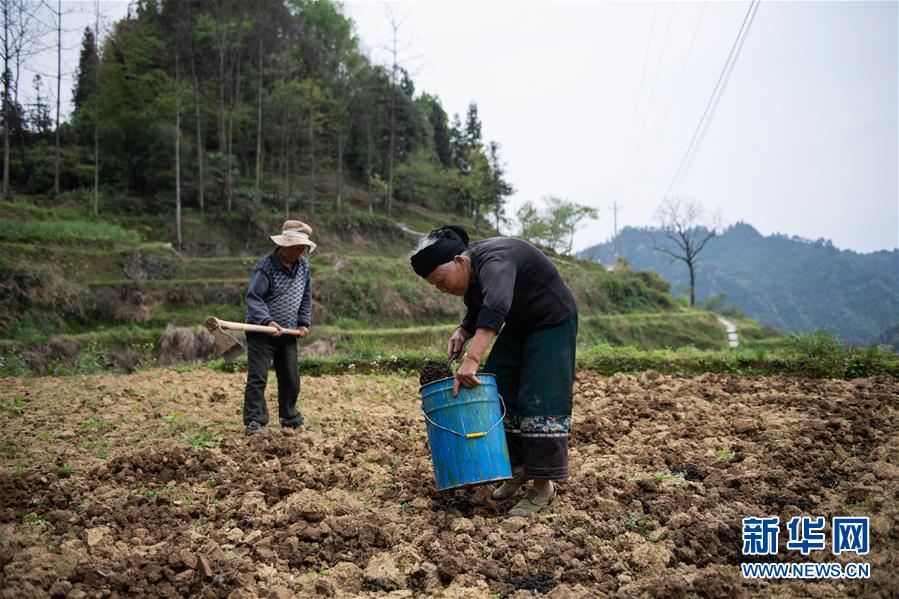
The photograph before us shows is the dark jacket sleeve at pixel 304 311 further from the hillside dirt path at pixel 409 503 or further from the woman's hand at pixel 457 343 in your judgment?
the woman's hand at pixel 457 343

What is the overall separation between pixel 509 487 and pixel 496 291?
A: 4.06 feet

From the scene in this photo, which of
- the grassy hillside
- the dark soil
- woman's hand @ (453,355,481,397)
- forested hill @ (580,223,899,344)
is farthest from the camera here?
the grassy hillside

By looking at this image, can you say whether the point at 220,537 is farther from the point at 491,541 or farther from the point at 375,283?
the point at 375,283

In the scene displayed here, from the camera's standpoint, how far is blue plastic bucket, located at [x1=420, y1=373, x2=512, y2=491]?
3.49 m

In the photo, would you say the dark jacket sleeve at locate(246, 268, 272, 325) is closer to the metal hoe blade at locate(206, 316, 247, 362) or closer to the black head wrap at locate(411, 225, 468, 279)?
the metal hoe blade at locate(206, 316, 247, 362)

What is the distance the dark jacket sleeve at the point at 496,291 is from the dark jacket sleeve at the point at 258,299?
2.63 m

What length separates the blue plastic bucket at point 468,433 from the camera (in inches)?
137

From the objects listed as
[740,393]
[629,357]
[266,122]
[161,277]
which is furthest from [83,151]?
[740,393]

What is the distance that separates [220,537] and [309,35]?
4506 cm

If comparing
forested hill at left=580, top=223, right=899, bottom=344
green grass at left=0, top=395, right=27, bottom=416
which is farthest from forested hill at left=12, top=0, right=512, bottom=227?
forested hill at left=580, top=223, right=899, bottom=344

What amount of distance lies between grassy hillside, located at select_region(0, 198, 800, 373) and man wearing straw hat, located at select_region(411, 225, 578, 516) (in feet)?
20.5

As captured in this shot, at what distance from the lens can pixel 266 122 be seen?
3503 cm

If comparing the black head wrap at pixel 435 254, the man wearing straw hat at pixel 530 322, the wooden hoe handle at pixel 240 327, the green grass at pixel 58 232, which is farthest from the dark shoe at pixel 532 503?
the green grass at pixel 58 232

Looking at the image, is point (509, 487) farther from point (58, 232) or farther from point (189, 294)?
point (58, 232)
